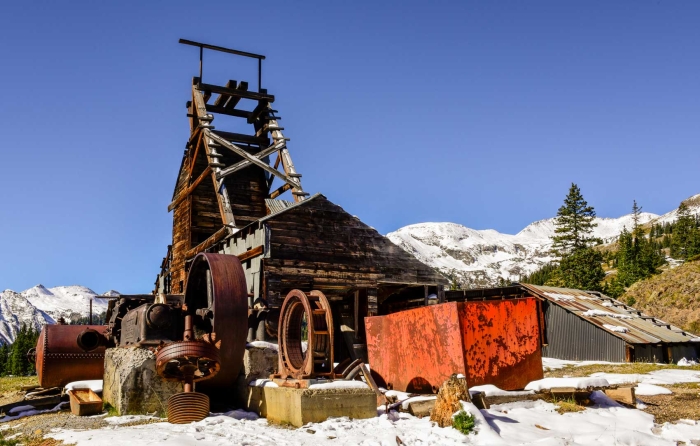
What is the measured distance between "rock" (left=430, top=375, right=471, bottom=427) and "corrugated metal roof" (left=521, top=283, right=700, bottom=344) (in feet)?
72.7

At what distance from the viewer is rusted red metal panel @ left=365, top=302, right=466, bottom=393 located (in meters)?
9.50

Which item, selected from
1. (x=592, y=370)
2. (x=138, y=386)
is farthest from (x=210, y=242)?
(x=592, y=370)

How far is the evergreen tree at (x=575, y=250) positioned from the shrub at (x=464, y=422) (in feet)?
179

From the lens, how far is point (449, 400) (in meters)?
7.57

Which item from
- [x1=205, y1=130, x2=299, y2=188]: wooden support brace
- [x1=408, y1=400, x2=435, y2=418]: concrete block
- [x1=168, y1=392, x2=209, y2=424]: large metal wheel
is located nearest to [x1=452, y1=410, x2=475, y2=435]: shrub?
[x1=408, y1=400, x2=435, y2=418]: concrete block

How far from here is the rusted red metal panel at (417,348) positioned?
9.50 m

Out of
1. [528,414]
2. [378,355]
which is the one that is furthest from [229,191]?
[528,414]

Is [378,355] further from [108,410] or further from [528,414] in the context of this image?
[108,410]

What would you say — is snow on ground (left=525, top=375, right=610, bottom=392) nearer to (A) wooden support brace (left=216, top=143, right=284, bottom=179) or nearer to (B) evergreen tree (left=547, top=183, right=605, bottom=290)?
(A) wooden support brace (left=216, top=143, right=284, bottom=179)

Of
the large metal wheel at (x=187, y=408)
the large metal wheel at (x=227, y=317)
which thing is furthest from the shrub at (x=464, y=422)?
the large metal wheel at (x=227, y=317)

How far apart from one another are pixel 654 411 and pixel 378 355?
16.3 ft

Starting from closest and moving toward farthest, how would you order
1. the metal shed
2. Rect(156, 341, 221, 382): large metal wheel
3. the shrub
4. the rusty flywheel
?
the shrub, the rusty flywheel, Rect(156, 341, 221, 382): large metal wheel, the metal shed

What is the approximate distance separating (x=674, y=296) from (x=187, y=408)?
55.7 metres

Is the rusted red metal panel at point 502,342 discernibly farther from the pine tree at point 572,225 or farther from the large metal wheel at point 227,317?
the pine tree at point 572,225
